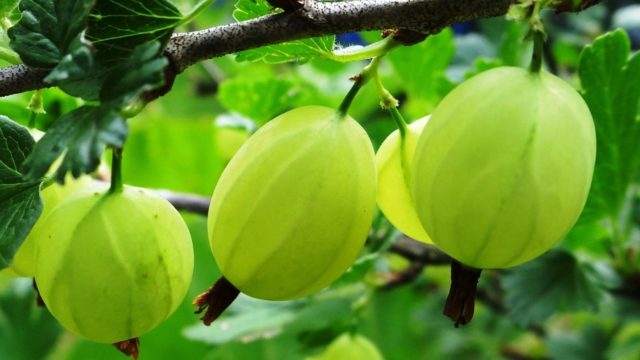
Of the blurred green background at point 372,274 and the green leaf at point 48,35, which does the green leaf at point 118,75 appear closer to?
the green leaf at point 48,35

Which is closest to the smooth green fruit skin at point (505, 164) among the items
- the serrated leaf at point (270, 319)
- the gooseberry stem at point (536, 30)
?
the gooseberry stem at point (536, 30)

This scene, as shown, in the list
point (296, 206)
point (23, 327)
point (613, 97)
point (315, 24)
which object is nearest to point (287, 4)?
point (315, 24)

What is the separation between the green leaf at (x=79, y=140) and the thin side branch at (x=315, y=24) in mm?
66

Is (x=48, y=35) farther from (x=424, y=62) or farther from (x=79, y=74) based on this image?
(x=424, y=62)

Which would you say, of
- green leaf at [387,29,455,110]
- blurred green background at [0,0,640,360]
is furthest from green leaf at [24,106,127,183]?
green leaf at [387,29,455,110]

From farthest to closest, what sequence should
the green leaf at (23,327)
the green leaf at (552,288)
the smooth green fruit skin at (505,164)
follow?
the green leaf at (23,327) → the green leaf at (552,288) → the smooth green fruit skin at (505,164)

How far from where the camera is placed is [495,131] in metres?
0.41

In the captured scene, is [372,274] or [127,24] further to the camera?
[372,274]

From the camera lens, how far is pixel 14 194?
54cm

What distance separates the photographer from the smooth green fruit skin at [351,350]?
785mm

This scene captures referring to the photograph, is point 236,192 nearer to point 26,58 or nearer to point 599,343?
point 26,58

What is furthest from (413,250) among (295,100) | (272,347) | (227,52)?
(227,52)

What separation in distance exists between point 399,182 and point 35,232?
9.9 inches

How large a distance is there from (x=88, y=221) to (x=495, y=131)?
0.79 feet
